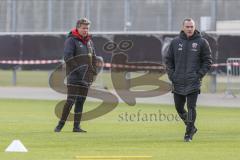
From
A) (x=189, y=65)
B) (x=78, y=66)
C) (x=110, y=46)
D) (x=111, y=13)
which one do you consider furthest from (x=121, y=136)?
(x=111, y=13)

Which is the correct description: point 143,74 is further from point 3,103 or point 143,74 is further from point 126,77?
point 3,103

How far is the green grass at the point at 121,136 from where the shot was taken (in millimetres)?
11820

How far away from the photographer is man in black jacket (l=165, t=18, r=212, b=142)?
1356 cm

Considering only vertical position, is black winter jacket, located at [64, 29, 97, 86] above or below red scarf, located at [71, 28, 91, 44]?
below

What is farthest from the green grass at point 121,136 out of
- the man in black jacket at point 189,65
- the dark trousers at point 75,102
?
the man in black jacket at point 189,65

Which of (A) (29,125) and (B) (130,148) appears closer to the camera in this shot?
(B) (130,148)

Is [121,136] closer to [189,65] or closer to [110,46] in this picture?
[189,65]

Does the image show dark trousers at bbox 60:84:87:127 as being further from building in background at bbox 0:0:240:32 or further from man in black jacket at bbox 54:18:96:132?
building in background at bbox 0:0:240:32

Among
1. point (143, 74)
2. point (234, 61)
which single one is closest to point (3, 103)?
point (143, 74)

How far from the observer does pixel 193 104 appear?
13.7 meters

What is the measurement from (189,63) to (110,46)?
52.0ft

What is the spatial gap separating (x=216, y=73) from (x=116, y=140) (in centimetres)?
1457

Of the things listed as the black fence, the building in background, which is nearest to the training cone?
the black fence

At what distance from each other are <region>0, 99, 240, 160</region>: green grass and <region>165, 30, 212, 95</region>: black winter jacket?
2.95 ft
